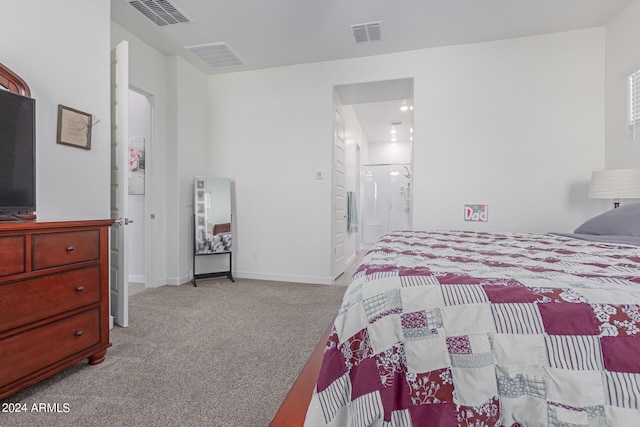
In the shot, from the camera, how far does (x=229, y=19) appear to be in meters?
2.92

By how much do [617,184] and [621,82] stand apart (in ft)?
3.52

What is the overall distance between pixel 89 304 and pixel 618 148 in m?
4.39

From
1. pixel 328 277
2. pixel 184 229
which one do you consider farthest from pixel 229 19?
pixel 328 277

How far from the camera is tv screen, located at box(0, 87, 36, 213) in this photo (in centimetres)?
156

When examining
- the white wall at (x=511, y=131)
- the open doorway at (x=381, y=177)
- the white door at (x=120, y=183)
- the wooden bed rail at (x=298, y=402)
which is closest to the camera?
the wooden bed rail at (x=298, y=402)

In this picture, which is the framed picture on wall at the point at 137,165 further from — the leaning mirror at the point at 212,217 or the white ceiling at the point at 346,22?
the white ceiling at the point at 346,22

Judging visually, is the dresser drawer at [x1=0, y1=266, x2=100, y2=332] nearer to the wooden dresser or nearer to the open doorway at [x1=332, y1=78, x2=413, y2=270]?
the wooden dresser

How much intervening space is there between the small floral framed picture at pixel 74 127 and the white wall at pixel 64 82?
0.04 meters

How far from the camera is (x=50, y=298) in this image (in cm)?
156

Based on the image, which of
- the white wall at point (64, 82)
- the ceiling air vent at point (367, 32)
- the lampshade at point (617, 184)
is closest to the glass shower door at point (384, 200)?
the ceiling air vent at point (367, 32)

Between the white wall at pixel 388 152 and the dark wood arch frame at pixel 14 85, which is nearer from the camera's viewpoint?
the dark wood arch frame at pixel 14 85

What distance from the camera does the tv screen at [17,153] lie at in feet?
5.12

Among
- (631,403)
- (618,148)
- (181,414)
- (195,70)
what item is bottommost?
(181,414)

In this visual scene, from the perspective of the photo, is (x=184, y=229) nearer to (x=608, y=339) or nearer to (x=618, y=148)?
(x=608, y=339)
